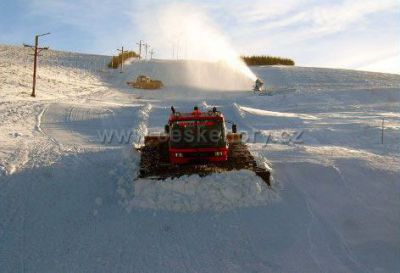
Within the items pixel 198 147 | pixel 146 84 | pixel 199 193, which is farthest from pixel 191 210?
pixel 146 84

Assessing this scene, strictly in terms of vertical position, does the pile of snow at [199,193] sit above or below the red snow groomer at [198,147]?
below

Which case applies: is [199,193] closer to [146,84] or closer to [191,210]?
[191,210]

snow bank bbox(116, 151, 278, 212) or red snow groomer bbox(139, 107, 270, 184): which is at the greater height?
red snow groomer bbox(139, 107, 270, 184)

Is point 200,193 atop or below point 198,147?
below

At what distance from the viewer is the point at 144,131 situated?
20750 millimetres

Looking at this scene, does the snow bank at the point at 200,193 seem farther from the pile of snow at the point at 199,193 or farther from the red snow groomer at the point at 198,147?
the red snow groomer at the point at 198,147

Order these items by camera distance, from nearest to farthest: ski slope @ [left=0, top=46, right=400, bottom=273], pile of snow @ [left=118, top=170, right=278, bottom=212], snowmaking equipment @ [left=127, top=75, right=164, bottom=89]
A: ski slope @ [left=0, top=46, right=400, bottom=273]
pile of snow @ [left=118, top=170, right=278, bottom=212]
snowmaking equipment @ [left=127, top=75, right=164, bottom=89]

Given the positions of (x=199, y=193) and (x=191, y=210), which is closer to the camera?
(x=191, y=210)

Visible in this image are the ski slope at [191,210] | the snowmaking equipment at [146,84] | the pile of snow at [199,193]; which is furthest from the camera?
the snowmaking equipment at [146,84]

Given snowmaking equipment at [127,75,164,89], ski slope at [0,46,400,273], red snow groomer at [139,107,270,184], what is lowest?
ski slope at [0,46,400,273]

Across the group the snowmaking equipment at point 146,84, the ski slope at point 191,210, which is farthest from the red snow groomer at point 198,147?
the snowmaking equipment at point 146,84

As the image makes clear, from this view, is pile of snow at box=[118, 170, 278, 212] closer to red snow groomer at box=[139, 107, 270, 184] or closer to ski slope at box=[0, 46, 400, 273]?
ski slope at box=[0, 46, 400, 273]

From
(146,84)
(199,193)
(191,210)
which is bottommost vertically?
(191,210)

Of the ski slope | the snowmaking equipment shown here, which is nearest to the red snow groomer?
the ski slope
